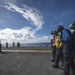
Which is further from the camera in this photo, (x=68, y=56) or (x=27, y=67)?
(x=27, y=67)

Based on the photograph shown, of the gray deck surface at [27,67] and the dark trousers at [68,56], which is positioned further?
the gray deck surface at [27,67]

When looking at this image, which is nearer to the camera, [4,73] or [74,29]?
[74,29]

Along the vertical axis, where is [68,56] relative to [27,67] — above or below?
above

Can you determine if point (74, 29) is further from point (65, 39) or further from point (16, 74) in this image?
point (16, 74)

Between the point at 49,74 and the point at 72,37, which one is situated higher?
the point at 72,37

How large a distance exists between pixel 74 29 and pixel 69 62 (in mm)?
1276

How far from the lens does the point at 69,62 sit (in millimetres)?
6344

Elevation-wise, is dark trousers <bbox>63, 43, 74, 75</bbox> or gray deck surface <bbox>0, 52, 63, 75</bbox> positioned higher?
dark trousers <bbox>63, 43, 74, 75</bbox>

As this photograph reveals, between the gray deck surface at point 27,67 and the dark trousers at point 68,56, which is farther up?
the dark trousers at point 68,56

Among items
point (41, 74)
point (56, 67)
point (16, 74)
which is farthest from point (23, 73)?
point (56, 67)

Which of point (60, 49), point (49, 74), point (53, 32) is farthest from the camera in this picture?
point (53, 32)

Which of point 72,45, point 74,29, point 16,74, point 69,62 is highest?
point 74,29

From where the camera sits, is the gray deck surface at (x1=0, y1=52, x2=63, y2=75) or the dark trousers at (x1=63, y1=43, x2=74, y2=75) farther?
the gray deck surface at (x1=0, y1=52, x2=63, y2=75)

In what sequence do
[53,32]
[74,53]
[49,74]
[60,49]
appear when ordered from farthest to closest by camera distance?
[53,32]
[60,49]
[49,74]
[74,53]
